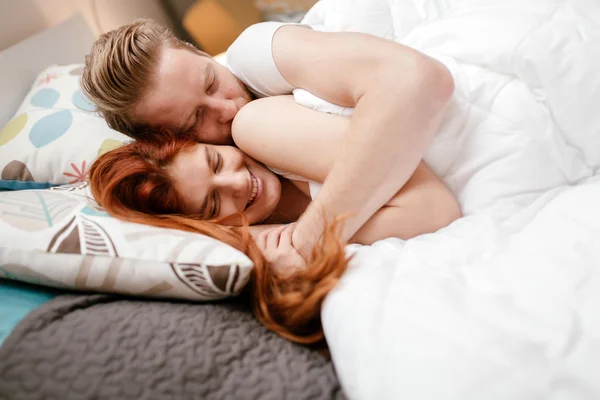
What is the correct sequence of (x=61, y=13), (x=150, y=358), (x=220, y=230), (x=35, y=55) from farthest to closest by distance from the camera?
(x=61, y=13)
(x=35, y=55)
(x=220, y=230)
(x=150, y=358)

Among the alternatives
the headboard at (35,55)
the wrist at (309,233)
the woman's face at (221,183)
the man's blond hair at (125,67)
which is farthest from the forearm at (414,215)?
the headboard at (35,55)

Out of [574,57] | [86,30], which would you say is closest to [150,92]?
[574,57]

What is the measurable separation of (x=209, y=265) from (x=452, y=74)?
1.97 ft

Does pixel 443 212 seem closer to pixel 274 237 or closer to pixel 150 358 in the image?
pixel 274 237

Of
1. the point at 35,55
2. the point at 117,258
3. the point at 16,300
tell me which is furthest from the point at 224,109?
the point at 35,55

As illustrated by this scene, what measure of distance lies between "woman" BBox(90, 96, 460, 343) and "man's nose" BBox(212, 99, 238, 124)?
0.24 ft

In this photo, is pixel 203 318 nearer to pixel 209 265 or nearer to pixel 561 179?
pixel 209 265

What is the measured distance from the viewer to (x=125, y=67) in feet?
2.99

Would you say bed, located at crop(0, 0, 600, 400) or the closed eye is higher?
the closed eye

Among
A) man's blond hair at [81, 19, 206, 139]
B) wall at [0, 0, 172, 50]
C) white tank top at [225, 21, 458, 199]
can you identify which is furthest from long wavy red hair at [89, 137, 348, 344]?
wall at [0, 0, 172, 50]

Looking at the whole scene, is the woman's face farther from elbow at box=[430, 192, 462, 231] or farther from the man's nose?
elbow at box=[430, 192, 462, 231]

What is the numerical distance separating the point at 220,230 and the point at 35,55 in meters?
1.23

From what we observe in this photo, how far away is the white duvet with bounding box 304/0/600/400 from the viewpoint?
53 cm

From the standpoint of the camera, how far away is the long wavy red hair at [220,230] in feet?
2.35
